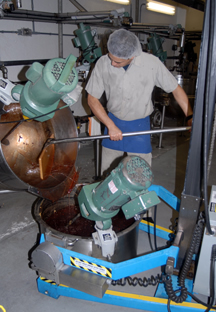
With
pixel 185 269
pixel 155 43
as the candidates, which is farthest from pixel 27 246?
pixel 155 43

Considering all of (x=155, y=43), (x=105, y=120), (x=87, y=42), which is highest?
(x=155, y=43)

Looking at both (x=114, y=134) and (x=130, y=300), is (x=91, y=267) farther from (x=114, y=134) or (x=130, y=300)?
(x=114, y=134)

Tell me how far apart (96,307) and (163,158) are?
7.50 feet

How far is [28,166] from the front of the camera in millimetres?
1682

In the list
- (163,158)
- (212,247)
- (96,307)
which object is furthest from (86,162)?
(212,247)

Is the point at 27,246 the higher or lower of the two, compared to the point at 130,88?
lower

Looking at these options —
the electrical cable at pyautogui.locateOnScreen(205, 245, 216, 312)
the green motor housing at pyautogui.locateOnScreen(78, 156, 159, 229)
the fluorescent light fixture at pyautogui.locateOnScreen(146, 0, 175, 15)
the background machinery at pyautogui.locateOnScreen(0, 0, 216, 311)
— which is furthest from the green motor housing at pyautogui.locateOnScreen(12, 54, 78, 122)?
the fluorescent light fixture at pyautogui.locateOnScreen(146, 0, 175, 15)

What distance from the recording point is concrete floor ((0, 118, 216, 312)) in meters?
1.35

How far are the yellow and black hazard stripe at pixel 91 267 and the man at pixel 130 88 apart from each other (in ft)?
2.26

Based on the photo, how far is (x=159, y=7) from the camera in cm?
541

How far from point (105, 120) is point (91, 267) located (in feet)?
2.76

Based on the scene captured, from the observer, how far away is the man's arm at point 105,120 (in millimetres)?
1551

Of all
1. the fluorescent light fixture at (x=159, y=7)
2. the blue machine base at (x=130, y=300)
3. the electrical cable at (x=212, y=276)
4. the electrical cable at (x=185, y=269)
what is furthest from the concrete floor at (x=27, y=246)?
the fluorescent light fixture at (x=159, y=7)

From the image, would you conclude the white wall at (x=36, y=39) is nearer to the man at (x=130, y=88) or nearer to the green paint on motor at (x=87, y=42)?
the green paint on motor at (x=87, y=42)
